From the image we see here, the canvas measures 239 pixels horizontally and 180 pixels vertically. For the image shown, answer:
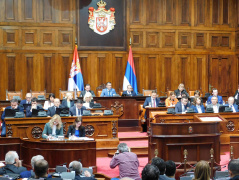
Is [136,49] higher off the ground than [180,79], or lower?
higher

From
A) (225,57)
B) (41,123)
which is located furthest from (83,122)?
(225,57)

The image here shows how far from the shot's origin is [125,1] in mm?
16562

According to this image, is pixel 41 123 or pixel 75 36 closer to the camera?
pixel 41 123

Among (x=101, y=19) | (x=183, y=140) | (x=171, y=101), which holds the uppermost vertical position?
(x=101, y=19)

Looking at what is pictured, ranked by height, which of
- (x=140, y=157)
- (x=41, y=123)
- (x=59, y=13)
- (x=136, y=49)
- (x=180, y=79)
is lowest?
(x=140, y=157)

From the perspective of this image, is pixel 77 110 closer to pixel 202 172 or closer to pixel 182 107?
pixel 182 107

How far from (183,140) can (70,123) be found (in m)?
3.01

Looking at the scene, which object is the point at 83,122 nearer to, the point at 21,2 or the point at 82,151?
the point at 82,151

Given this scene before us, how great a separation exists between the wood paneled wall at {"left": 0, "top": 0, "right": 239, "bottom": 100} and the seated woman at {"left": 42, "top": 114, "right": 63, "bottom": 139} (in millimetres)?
6555

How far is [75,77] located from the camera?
15742 mm

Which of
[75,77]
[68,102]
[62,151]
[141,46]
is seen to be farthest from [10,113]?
[141,46]

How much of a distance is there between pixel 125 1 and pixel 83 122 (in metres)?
7.40

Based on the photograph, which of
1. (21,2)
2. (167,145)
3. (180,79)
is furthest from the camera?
(180,79)

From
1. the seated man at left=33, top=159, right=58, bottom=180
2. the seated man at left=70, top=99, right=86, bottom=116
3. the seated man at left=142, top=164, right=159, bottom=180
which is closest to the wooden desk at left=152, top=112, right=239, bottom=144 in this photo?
the seated man at left=70, top=99, right=86, bottom=116
